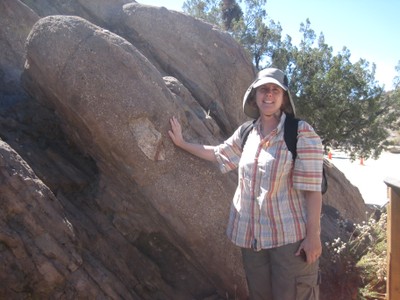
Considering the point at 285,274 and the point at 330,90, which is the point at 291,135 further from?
the point at 330,90

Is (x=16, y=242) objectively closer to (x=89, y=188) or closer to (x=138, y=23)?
(x=89, y=188)

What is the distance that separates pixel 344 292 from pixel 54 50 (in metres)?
4.21

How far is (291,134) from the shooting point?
3395 mm

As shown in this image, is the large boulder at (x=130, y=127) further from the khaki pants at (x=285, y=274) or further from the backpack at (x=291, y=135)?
the backpack at (x=291, y=135)

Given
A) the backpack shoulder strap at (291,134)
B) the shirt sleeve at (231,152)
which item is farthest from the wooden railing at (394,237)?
the shirt sleeve at (231,152)

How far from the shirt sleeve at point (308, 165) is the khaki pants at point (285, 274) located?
46 centimetres

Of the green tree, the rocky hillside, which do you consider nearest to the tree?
the green tree

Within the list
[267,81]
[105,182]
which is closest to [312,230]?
[267,81]

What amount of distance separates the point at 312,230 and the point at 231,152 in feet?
3.62

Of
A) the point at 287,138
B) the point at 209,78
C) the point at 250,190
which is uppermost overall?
the point at 209,78

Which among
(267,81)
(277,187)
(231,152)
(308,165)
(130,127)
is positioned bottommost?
(277,187)

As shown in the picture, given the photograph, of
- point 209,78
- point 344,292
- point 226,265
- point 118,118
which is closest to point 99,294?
point 226,265

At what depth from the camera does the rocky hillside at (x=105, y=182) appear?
378 cm

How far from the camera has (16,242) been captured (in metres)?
3.56
